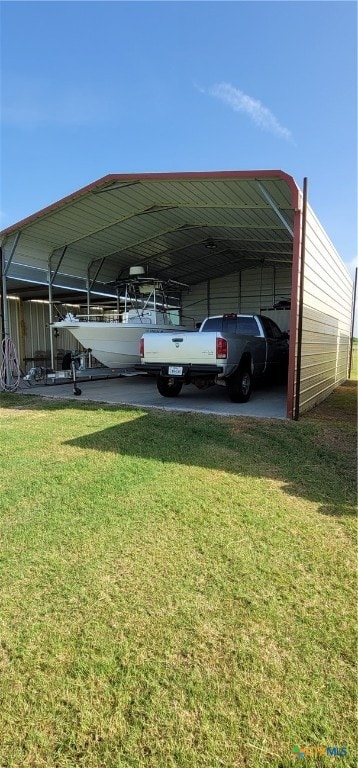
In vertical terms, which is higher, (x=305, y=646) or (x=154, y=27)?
(x=154, y=27)

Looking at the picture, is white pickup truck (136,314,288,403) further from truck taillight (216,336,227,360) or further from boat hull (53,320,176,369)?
boat hull (53,320,176,369)

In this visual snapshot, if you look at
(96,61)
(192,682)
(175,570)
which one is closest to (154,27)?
(96,61)

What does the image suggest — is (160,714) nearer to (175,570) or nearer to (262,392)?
(175,570)

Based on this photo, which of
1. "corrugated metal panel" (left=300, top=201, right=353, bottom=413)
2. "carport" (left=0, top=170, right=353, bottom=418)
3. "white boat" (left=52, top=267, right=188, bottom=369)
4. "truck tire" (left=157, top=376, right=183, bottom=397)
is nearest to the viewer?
"carport" (left=0, top=170, right=353, bottom=418)

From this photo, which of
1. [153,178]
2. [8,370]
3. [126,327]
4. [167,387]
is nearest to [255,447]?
[167,387]

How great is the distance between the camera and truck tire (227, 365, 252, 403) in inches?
328

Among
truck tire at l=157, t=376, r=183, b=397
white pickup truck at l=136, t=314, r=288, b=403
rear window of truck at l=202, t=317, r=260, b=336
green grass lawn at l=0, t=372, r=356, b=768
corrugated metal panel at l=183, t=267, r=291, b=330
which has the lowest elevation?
green grass lawn at l=0, t=372, r=356, b=768

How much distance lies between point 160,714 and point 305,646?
2.47ft

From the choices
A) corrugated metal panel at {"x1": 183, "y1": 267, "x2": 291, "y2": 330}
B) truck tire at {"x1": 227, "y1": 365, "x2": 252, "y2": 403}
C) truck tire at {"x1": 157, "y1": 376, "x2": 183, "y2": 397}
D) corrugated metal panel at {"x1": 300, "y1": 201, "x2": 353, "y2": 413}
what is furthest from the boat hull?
corrugated metal panel at {"x1": 183, "y1": 267, "x2": 291, "y2": 330}

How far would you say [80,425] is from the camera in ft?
21.0

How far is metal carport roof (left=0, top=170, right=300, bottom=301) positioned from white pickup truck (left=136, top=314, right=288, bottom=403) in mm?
2463

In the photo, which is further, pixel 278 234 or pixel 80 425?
pixel 278 234

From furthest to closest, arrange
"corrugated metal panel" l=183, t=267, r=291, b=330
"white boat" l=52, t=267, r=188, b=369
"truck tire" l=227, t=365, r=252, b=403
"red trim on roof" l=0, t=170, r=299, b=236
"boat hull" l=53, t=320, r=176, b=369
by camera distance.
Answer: "corrugated metal panel" l=183, t=267, r=291, b=330, "white boat" l=52, t=267, r=188, b=369, "boat hull" l=53, t=320, r=176, b=369, "truck tire" l=227, t=365, r=252, b=403, "red trim on roof" l=0, t=170, r=299, b=236

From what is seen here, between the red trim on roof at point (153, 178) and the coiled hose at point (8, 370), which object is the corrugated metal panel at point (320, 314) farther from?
the coiled hose at point (8, 370)
